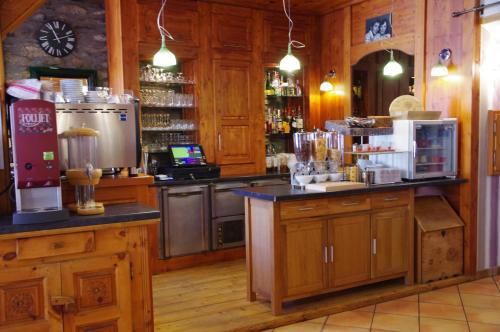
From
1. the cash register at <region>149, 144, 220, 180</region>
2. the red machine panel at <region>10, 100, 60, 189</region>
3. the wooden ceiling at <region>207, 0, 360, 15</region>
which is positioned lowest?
the cash register at <region>149, 144, 220, 180</region>

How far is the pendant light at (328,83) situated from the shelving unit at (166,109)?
1817 millimetres

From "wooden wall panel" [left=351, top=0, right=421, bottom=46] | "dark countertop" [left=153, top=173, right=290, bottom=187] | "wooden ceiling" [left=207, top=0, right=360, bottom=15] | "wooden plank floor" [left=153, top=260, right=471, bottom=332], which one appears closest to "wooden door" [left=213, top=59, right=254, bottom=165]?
"dark countertop" [left=153, top=173, right=290, bottom=187]

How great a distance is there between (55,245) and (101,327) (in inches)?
22.4

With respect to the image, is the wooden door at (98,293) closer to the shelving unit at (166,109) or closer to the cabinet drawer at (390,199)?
the cabinet drawer at (390,199)

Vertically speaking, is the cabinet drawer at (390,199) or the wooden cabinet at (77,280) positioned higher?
the cabinet drawer at (390,199)

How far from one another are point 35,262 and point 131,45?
3.32 m

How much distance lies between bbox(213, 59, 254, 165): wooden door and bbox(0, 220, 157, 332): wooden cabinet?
3.19 metres

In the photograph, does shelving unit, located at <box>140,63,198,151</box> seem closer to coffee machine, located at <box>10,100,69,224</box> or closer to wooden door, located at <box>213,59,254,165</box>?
wooden door, located at <box>213,59,254,165</box>

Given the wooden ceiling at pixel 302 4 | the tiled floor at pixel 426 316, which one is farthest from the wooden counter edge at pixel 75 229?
the wooden ceiling at pixel 302 4

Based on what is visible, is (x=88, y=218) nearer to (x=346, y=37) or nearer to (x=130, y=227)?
(x=130, y=227)

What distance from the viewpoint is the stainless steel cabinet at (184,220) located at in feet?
17.0

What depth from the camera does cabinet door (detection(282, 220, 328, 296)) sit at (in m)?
3.87

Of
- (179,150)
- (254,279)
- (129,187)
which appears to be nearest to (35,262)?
(129,187)

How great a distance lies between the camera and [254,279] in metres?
4.13
